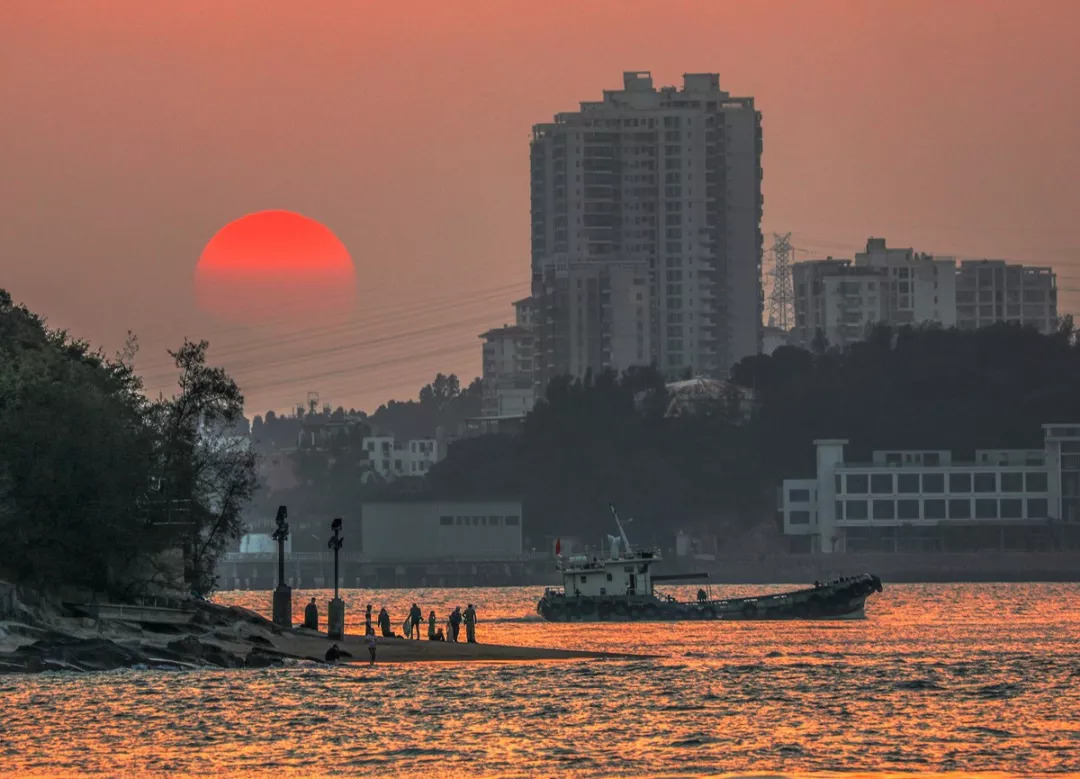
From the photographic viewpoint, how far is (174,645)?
271ft

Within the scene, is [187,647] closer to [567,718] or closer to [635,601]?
[567,718]

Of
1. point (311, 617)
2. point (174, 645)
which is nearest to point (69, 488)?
point (174, 645)

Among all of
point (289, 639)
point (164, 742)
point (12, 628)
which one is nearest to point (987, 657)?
point (289, 639)

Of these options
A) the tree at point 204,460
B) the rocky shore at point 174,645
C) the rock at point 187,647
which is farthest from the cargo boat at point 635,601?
the rock at point 187,647

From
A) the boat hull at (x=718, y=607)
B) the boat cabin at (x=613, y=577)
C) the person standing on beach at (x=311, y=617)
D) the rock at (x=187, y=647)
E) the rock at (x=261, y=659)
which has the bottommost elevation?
the rock at (x=261, y=659)

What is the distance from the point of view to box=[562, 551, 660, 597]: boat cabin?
140m

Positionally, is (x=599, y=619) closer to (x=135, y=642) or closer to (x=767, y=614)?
(x=767, y=614)

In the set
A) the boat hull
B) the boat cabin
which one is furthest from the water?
the boat cabin

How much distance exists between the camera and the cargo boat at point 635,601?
139500mm

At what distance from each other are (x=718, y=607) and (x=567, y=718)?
3055 inches

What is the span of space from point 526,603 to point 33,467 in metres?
113

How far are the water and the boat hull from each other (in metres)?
40.8

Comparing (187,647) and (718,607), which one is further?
(718,607)

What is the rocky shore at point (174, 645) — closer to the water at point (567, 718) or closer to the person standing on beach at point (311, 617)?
the water at point (567, 718)
